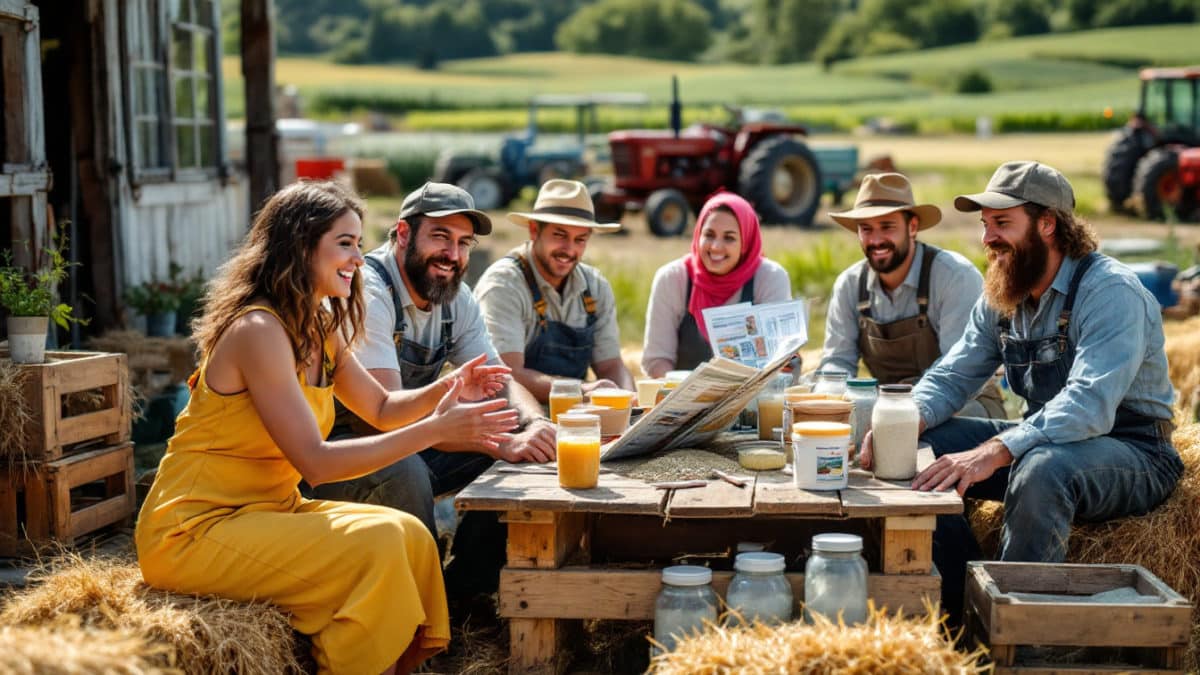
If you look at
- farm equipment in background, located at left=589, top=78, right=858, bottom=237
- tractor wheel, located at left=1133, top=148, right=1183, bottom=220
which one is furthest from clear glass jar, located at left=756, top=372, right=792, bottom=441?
tractor wheel, located at left=1133, top=148, right=1183, bottom=220

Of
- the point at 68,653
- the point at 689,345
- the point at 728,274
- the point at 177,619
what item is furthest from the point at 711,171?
the point at 68,653

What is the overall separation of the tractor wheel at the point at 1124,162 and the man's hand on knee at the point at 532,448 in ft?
62.9

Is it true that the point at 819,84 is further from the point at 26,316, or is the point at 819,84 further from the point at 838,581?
the point at 838,581

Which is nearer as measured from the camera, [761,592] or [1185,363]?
[761,592]

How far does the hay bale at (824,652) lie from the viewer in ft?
10.3

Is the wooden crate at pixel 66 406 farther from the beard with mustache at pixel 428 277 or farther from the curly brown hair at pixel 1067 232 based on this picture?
the curly brown hair at pixel 1067 232

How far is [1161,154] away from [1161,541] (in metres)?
17.7

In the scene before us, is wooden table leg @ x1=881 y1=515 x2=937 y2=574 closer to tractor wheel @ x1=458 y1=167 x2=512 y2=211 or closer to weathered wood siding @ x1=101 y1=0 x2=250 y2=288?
weathered wood siding @ x1=101 y1=0 x2=250 y2=288

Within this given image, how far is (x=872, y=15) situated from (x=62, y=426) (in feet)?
386

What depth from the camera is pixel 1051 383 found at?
4672mm

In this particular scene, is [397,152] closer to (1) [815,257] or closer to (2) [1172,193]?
(2) [1172,193]

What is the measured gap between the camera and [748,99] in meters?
69.6

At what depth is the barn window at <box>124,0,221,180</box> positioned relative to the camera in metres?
8.94

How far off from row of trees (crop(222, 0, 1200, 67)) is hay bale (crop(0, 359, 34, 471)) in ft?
327
